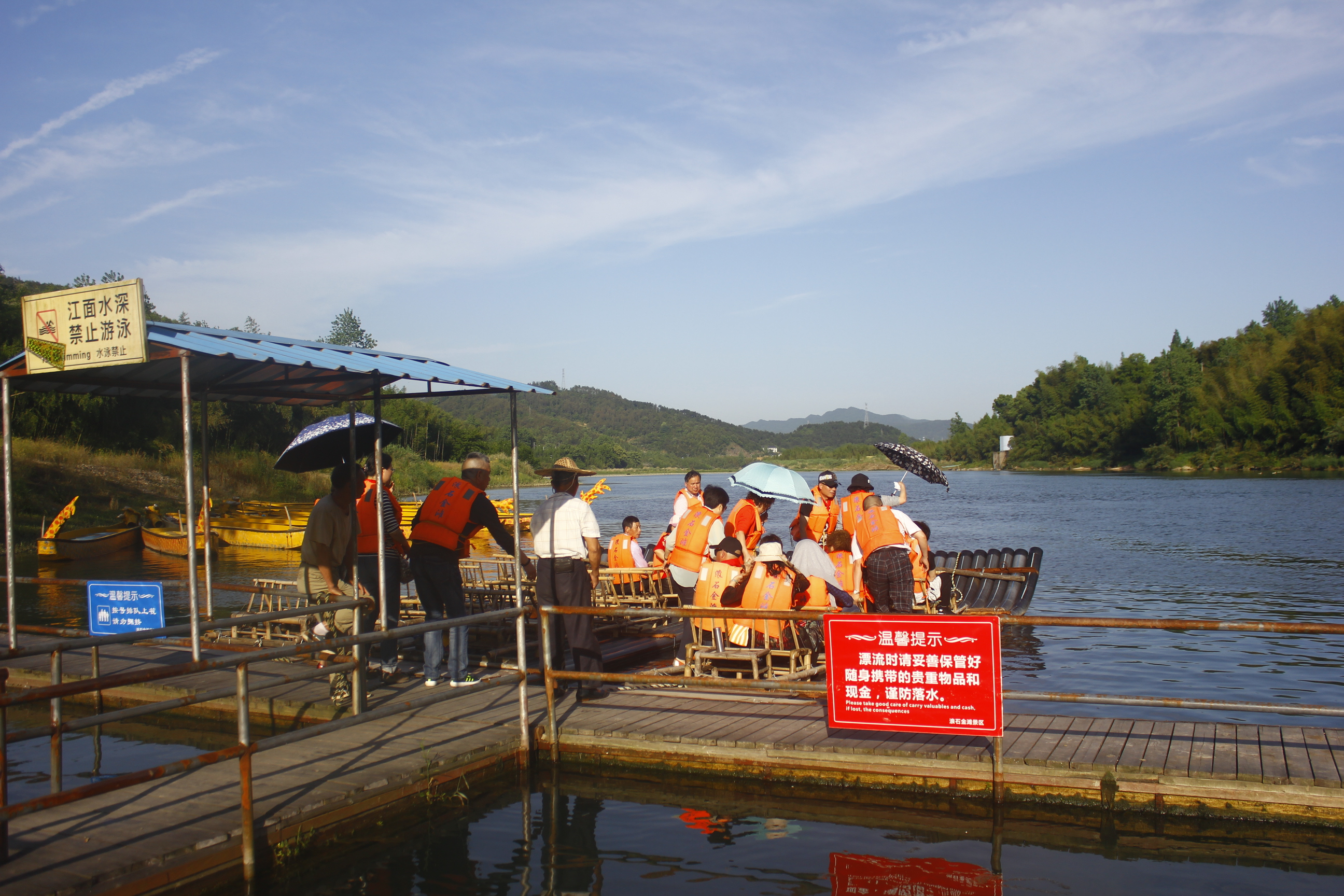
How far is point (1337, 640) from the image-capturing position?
1461 cm

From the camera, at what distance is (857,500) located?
10008 mm

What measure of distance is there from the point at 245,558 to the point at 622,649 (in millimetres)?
23291

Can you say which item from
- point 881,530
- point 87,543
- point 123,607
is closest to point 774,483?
point 881,530

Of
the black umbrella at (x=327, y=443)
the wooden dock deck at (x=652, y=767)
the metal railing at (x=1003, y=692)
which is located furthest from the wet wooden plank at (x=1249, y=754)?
the black umbrella at (x=327, y=443)

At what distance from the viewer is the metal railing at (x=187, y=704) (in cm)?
414

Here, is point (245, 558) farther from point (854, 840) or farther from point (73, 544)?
point (854, 840)

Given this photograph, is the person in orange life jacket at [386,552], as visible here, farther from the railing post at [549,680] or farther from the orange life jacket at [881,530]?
the orange life jacket at [881,530]

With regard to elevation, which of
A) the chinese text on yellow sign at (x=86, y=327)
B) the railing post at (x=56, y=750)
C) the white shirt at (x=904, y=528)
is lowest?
the railing post at (x=56, y=750)

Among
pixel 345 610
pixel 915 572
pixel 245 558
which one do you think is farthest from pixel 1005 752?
pixel 245 558

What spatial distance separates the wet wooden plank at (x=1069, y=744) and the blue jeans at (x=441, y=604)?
15.1 feet

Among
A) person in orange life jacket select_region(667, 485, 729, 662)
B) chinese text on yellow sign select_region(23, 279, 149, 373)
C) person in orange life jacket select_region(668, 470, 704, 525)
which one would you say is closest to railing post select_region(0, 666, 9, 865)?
→ chinese text on yellow sign select_region(23, 279, 149, 373)

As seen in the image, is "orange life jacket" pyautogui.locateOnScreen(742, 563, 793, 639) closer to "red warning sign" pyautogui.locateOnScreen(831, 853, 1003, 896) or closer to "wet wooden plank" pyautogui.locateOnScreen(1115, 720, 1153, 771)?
"red warning sign" pyautogui.locateOnScreen(831, 853, 1003, 896)

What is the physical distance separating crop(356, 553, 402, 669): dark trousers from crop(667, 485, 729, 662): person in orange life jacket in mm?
2790

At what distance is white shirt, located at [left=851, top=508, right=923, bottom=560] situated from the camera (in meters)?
9.46
